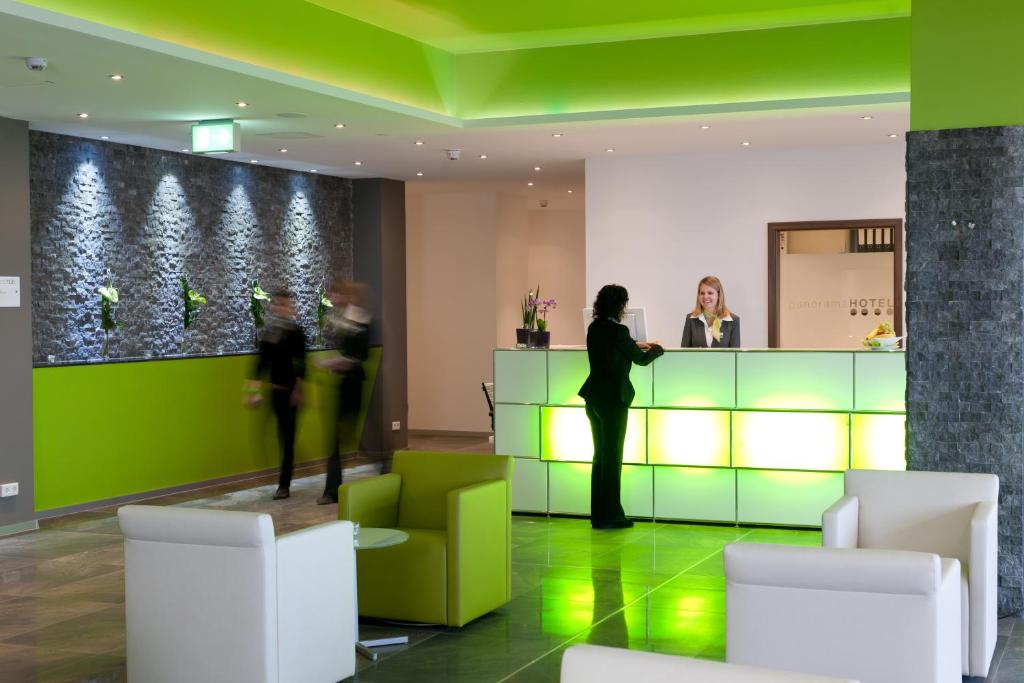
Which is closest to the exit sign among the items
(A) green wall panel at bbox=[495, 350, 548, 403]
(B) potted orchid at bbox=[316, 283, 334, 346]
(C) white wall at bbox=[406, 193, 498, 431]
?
(A) green wall panel at bbox=[495, 350, 548, 403]

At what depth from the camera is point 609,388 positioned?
906cm

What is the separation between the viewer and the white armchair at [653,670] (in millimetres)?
2707

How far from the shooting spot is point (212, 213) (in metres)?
11.8

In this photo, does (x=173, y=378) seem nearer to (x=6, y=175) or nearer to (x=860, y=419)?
(x=6, y=175)

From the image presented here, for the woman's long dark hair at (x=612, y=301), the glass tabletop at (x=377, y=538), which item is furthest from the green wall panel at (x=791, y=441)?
the glass tabletop at (x=377, y=538)

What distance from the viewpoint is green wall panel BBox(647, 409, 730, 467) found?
9.19 meters

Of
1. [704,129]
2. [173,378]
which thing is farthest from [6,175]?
[704,129]

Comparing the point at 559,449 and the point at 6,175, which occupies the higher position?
the point at 6,175

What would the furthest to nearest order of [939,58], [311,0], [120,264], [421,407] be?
[421,407], [120,264], [311,0], [939,58]

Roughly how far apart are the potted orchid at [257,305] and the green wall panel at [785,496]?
18.0 ft

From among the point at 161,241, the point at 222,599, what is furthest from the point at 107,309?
the point at 222,599

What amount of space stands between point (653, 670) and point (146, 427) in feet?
28.5

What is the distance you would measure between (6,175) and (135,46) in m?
2.98

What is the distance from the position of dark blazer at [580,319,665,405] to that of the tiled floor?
106 cm
